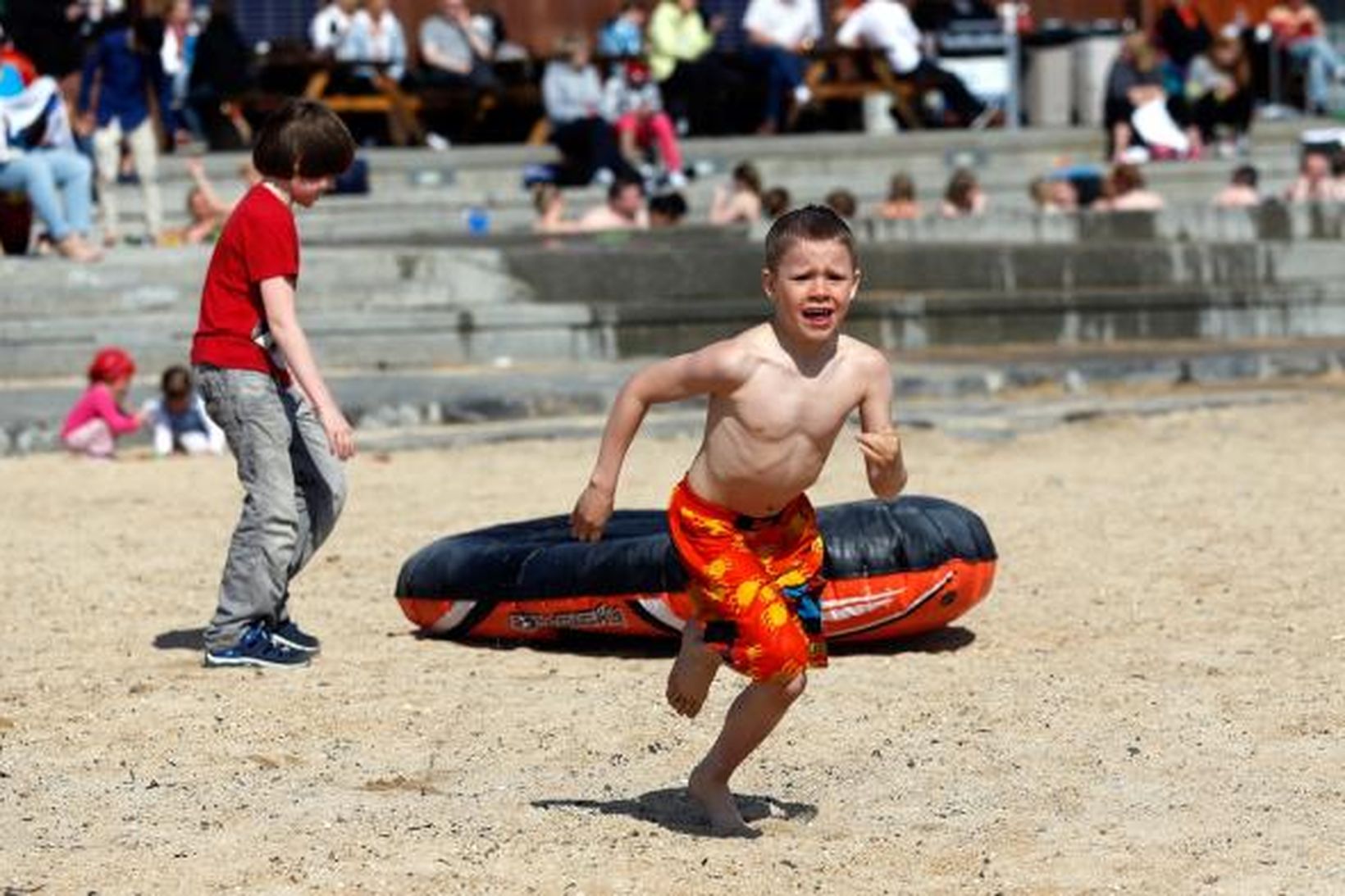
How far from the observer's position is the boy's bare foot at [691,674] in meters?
6.30

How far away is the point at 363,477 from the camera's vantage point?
12.6 metres

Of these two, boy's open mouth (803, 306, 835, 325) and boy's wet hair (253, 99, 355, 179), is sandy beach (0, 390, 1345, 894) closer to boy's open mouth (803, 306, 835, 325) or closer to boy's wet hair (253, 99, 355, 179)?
boy's open mouth (803, 306, 835, 325)

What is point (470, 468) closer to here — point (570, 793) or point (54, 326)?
point (54, 326)

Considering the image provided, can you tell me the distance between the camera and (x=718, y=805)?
6242 millimetres

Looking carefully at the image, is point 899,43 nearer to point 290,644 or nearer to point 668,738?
point 290,644

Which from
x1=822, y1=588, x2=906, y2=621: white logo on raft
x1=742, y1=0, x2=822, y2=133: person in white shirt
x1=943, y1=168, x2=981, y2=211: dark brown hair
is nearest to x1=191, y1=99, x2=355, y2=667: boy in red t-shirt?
x1=822, y1=588, x2=906, y2=621: white logo on raft

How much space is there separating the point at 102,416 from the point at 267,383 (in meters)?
5.45

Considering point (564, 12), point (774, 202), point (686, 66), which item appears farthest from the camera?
point (564, 12)

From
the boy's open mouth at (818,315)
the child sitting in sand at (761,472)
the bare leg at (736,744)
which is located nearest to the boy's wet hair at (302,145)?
the child sitting in sand at (761,472)

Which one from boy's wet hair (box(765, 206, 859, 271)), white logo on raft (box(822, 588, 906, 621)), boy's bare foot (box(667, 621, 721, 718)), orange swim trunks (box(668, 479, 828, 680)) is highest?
boy's wet hair (box(765, 206, 859, 271))

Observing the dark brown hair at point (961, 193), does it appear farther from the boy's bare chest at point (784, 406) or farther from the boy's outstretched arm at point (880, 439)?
the boy's bare chest at point (784, 406)

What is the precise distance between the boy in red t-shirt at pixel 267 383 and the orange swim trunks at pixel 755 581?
2.02 metres

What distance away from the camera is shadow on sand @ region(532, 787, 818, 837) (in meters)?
6.29

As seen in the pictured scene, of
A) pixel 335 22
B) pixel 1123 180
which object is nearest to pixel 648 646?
pixel 1123 180
